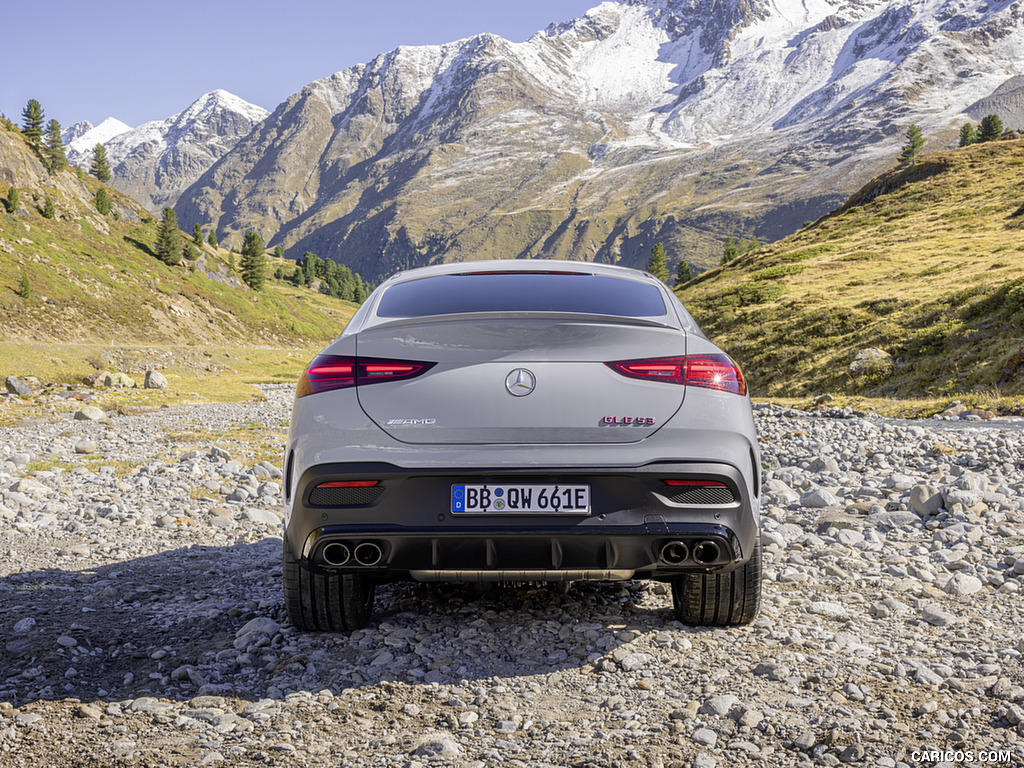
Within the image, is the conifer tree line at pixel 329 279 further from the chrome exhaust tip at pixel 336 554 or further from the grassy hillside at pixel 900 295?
the chrome exhaust tip at pixel 336 554

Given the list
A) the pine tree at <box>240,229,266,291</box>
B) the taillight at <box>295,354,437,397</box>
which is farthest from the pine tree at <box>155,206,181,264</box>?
the taillight at <box>295,354,437,397</box>

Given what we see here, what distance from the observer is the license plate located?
12.0 feet

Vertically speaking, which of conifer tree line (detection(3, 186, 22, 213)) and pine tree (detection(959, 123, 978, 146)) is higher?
pine tree (detection(959, 123, 978, 146))

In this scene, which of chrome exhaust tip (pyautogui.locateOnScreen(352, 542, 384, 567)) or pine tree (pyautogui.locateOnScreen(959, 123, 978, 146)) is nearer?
chrome exhaust tip (pyautogui.locateOnScreen(352, 542, 384, 567))

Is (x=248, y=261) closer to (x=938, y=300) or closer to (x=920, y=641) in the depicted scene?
(x=938, y=300)

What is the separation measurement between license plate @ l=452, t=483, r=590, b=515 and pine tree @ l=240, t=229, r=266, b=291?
124 meters

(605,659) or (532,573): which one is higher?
(532,573)

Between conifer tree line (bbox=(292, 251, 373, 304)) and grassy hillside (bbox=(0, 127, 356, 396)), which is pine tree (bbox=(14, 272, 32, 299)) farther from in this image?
conifer tree line (bbox=(292, 251, 373, 304))

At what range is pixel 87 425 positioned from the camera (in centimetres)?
1853

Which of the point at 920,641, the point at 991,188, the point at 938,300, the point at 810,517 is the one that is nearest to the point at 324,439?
the point at 920,641

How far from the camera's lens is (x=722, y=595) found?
13.7 ft

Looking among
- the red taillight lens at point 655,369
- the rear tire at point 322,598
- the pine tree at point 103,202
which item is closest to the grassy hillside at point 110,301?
the pine tree at point 103,202

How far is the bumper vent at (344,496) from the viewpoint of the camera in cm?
371

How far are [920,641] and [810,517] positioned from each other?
351 cm
